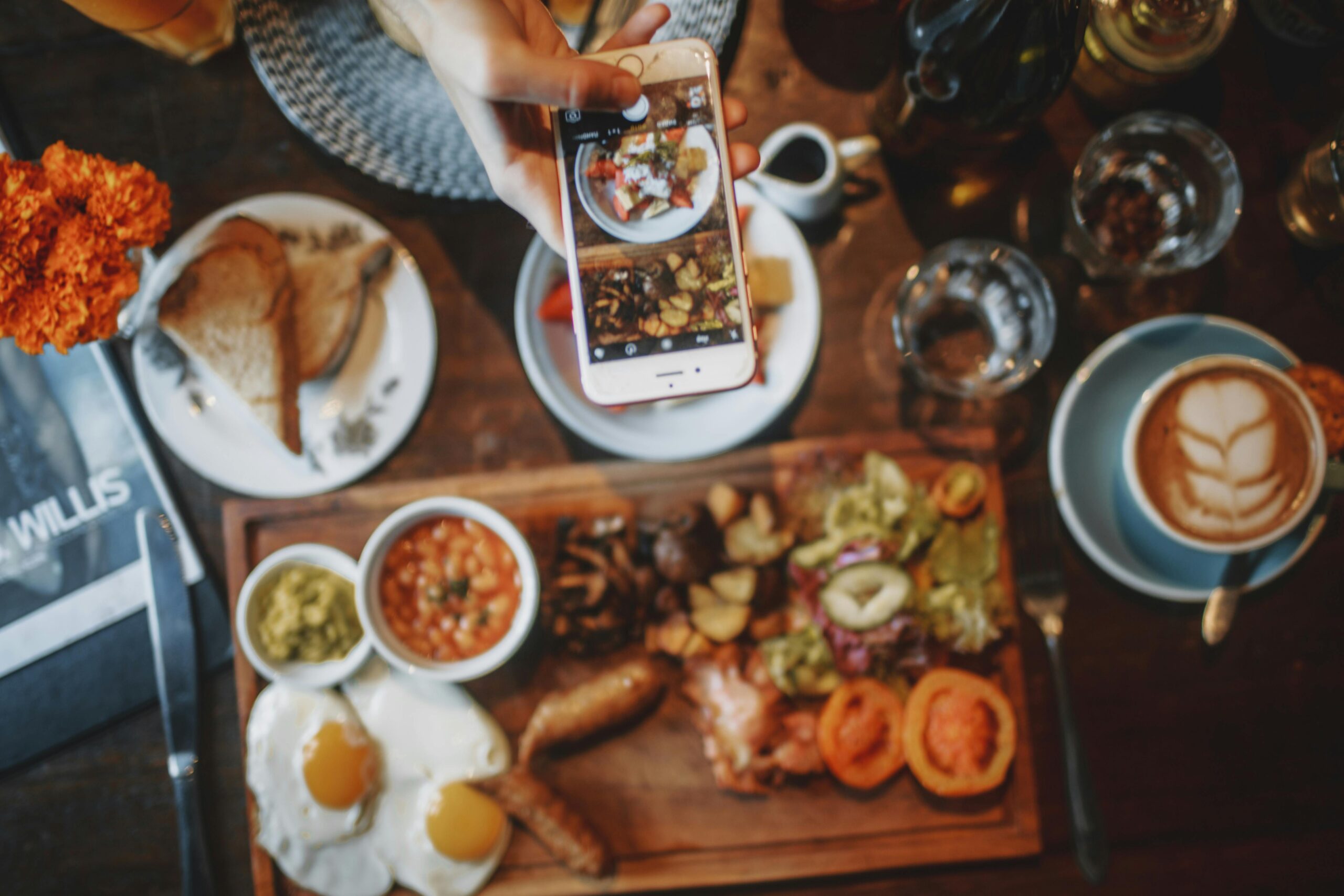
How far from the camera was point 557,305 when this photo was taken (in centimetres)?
166

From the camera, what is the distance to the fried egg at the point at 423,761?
5.47 ft

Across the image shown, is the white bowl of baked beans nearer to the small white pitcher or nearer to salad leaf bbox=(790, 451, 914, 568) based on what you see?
salad leaf bbox=(790, 451, 914, 568)

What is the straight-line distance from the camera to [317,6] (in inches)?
64.1

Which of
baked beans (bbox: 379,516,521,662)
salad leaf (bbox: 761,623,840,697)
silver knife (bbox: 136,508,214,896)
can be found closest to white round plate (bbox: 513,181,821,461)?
baked beans (bbox: 379,516,521,662)

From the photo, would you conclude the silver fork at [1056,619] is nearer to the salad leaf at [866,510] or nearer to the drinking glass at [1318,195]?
the salad leaf at [866,510]

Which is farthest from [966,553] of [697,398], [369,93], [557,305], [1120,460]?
[369,93]

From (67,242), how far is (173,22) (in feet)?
1.98

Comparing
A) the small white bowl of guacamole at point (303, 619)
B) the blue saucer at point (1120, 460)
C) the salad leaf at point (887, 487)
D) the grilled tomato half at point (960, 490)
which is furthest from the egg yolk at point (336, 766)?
the blue saucer at point (1120, 460)

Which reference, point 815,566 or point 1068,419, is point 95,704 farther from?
point 1068,419

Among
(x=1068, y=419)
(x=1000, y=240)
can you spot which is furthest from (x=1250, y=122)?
(x=1068, y=419)

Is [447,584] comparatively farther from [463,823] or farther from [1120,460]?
[1120,460]

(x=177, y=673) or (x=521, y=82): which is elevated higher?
(x=521, y=82)

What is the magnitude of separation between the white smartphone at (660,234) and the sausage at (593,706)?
2.28ft

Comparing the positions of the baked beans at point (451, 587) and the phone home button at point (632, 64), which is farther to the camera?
the baked beans at point (451, 587)
